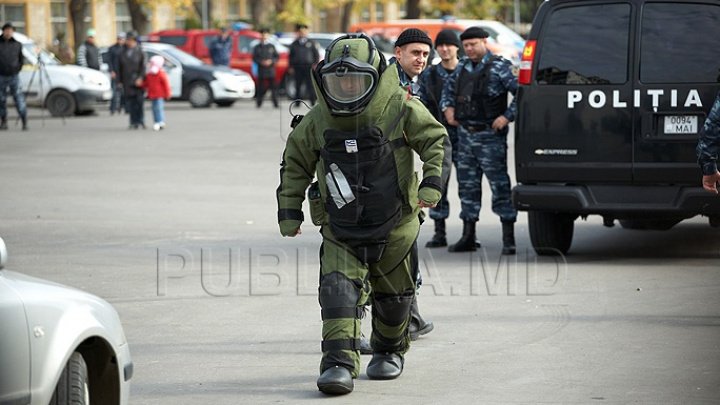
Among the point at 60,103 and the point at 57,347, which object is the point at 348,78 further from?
the point at 60,103

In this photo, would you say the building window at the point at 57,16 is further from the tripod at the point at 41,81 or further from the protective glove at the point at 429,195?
the protective glove at the point at 429,195

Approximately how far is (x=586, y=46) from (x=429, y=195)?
4163mm

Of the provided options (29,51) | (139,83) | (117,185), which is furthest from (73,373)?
(29,51)

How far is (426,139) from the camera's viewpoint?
23.5ft

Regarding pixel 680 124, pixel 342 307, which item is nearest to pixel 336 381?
pixel 342 307

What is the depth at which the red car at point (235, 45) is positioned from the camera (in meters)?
38.4

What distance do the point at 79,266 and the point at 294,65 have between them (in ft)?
74.0

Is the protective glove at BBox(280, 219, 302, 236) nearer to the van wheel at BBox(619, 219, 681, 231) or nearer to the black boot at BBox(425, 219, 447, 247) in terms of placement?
the black boot at BBox(425, 219, 447, 247)

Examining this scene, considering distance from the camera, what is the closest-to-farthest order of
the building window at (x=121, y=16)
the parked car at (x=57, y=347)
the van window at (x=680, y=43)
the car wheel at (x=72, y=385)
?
1. the parked car at (x=57, y=347)
2. the car wheel at (x=72, y=385)
3. the van window at (x=680, y=43)
4. the building window at (x=121, y=16)

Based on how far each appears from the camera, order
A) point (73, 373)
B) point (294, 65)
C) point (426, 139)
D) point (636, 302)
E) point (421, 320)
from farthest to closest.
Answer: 1. point (294, 65)
2. point (636, 302)
3. point (421, 320)
4. point (426, 139)
5. point (73, 373)

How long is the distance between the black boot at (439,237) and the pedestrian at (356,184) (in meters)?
4.94

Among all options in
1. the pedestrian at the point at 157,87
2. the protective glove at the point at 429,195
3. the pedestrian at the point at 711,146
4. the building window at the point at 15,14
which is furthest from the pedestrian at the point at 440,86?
the building window at the point at 15,14

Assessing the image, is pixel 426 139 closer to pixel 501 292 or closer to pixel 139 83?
pixel 501 292

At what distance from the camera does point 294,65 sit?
33.7m
